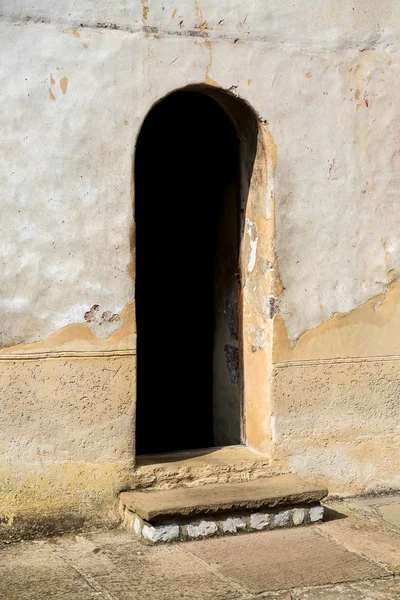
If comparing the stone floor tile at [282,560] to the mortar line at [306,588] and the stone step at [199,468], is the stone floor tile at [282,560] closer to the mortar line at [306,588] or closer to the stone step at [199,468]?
the mortar line at [306,588]

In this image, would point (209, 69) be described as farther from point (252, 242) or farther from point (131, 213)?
point (252, 242)

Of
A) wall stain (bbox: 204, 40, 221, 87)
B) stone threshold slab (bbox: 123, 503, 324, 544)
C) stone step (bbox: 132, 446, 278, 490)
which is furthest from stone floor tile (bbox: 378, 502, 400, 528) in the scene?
wall stain (bbox: 204, 40, 221, 87)

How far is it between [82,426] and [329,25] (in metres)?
2.85

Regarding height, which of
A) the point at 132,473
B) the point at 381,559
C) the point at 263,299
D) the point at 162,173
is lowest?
the point at 381,559

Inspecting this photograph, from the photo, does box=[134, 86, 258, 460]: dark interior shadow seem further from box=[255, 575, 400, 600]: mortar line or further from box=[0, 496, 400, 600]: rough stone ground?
box=[255, 575, 400, 600]: mortar line

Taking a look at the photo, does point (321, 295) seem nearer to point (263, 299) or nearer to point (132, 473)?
point (263, 299)

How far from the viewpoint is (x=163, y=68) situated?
4.97 metres

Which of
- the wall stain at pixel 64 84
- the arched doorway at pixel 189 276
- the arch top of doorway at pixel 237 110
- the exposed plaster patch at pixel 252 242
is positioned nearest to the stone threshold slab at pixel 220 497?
the arched doorway at pixel 189 276

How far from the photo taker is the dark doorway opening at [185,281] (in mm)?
5984

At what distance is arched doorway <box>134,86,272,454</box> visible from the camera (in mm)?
5859

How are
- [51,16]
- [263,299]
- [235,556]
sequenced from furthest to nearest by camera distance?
1. [263,299]
2. [51,16]
3. [235,556]

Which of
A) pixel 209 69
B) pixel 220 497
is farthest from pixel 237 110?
pixel 220 497

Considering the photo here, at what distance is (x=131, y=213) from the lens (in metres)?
4.92

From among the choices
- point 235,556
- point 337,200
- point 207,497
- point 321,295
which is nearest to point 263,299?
point 321,295
